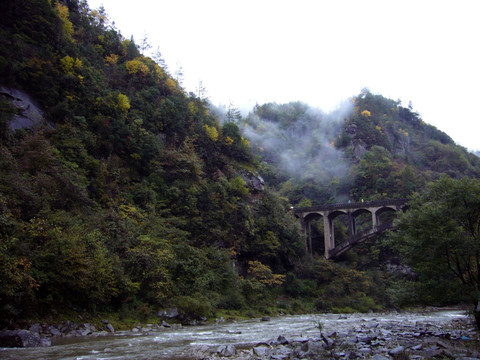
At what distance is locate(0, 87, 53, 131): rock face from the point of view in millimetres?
22436

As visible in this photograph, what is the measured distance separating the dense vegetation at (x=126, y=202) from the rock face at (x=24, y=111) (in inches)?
18.6

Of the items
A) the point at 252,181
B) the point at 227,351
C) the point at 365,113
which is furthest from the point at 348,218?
the point at 365,113

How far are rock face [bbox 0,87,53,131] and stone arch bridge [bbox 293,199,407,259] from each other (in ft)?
110

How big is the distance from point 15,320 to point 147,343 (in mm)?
4416

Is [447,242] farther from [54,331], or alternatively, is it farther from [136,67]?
[136,67]

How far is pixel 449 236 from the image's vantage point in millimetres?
11180

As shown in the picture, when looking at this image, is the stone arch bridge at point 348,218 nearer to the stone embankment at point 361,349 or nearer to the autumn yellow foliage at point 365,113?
the stone embankment at point 361,349

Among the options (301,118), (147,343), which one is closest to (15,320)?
(147,343)

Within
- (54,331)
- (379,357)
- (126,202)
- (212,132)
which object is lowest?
(54,331)

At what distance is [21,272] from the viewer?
37.4ft

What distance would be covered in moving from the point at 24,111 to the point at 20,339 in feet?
60.2

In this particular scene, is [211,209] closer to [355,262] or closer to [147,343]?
[147,343]

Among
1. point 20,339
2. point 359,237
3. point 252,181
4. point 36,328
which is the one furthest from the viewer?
point 359,237

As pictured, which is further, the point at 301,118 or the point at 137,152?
the point at 301,118
